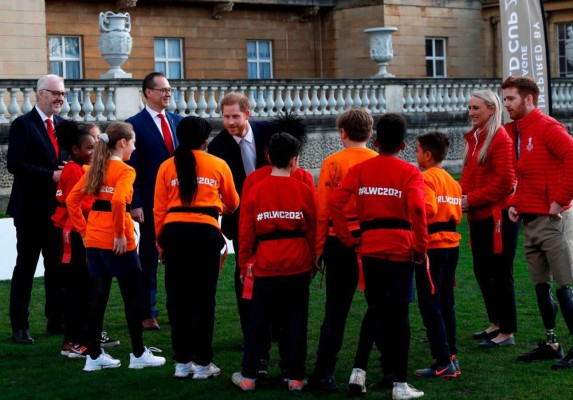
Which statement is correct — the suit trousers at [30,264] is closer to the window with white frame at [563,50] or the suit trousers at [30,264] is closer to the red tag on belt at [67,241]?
the red tag on belt at [67,241]

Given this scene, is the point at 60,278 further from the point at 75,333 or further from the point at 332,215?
the point at 332,215

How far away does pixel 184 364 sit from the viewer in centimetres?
784

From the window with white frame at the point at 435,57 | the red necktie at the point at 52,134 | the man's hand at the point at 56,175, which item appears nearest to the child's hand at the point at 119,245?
the man's hand at the point at 56,175

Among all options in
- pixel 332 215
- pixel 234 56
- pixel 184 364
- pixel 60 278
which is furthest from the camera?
pixel 234 56

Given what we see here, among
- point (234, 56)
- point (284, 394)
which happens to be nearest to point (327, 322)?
point (284, 394)

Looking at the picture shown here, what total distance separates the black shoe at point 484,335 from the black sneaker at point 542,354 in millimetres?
718

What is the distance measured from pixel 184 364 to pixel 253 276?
823mm

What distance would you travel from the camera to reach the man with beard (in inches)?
315

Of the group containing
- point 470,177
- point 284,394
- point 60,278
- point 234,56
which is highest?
point 234,56

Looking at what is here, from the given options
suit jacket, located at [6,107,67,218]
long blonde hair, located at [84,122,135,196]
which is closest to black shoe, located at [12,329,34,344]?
suit jacket, located at [6,107,67,218]

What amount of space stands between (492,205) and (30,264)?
12.1 ft

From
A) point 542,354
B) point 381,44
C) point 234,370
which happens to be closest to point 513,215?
point 542,354

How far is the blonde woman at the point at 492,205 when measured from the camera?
8.51 metres

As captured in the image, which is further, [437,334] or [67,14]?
[67,14]
